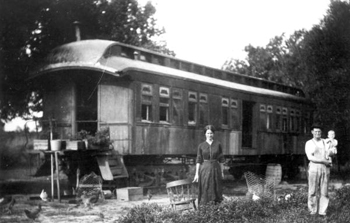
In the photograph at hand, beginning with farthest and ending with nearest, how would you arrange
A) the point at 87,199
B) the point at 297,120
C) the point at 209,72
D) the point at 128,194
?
the point at 297,120
the point at 209,72
the point at 128,194
the point at 87,199

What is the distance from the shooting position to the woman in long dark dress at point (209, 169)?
9547 millimetres

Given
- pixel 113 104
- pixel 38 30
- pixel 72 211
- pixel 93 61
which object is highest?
pixel 38 30

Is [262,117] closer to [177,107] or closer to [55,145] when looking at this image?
[177,107]

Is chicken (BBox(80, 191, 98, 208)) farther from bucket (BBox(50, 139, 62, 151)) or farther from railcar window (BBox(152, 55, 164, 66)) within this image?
railcar window (BBox(152, 55, 164, 66))

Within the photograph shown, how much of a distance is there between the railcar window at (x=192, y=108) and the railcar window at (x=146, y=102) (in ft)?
7.52

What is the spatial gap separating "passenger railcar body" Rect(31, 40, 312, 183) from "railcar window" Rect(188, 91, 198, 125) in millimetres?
34

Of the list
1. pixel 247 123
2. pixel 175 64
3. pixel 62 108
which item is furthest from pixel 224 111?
pixel 62 108

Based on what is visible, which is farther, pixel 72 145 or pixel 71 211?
pixel 72 145

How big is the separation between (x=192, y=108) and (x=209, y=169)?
8.78 meters

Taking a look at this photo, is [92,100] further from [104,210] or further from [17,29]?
[104,210]

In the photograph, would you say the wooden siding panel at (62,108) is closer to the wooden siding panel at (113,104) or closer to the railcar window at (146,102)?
the wooden siding panel at (113,104)

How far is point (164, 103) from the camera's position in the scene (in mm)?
16719

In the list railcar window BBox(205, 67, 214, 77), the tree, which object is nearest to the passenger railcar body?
railcar window BBox(205, 67, 214, 77)

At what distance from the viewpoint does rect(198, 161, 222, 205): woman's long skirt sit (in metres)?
9.56
